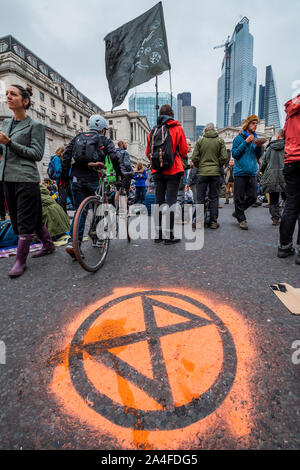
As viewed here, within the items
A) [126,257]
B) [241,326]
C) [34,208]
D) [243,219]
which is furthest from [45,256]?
[243,219]

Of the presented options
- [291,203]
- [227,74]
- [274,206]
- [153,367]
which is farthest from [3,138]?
[227,74]

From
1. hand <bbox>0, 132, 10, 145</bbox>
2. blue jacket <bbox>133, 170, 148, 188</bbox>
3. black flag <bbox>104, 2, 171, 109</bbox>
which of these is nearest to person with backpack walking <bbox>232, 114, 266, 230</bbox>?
black flag <bbox>104, 2, 171, 109</bbox>

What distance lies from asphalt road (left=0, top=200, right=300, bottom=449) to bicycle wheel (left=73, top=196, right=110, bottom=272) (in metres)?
0.58

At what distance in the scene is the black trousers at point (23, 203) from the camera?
107 inches

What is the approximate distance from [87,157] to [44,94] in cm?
5262

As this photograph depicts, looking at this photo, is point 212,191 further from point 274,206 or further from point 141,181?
point 141,181

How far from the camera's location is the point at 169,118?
3520mm

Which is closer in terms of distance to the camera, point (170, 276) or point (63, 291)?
point (63, 291)

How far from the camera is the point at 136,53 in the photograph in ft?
17.0

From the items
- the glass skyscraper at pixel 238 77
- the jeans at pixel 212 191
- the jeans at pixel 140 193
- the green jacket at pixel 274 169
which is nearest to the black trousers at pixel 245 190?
the jeans at pixel 212 191

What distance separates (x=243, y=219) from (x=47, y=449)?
188 inches

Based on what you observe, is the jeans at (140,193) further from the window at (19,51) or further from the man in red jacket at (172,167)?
the window at (19,51)

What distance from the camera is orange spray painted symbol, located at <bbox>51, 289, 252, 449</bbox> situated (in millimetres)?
997

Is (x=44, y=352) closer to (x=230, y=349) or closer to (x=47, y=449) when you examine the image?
(x=47, y=449)
